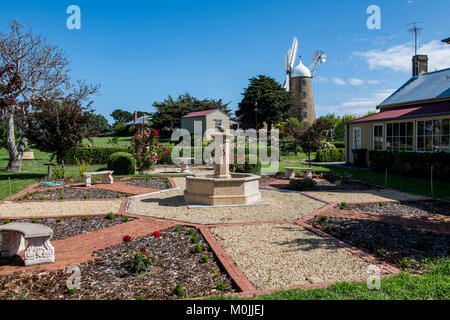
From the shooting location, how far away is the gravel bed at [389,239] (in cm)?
498

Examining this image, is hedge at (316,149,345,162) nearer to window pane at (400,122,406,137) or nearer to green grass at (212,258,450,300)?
window pane at (400,122,406,137)

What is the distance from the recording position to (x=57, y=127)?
13727mm

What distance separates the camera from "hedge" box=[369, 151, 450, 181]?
1355cm

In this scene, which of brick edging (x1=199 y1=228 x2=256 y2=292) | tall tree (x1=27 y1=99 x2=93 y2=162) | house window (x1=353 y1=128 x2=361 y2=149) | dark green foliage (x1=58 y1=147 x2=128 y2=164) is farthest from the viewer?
dark green foliage (x1=58 y1=147 x2=128 y2=164)

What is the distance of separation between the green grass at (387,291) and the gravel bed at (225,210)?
3.64 meters

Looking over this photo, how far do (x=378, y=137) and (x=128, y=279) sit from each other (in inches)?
745

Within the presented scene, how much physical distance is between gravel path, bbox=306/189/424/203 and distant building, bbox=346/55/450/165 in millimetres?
6353

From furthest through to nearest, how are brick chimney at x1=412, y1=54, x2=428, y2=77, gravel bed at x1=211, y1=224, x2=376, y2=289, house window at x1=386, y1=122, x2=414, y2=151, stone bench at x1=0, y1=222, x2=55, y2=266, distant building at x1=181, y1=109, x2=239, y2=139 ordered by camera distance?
distant building at x1=181, y1=109, x2=239, y2=139, brick chimney at x1=412, y1=54, x2=428, y2=77, house window at x1=386, y1=122, x2=414, y2=151, stone bench at x1=0, y1=222, x2=55, y2=266, gravel bed at x1=211, y1=224, x2=376, y2=289

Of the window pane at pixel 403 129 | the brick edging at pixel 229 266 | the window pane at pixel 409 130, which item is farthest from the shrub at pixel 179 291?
the window pane at pixel 403 129

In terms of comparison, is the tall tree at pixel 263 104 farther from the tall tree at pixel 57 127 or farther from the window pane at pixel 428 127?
the tall tree at pixel 57 127

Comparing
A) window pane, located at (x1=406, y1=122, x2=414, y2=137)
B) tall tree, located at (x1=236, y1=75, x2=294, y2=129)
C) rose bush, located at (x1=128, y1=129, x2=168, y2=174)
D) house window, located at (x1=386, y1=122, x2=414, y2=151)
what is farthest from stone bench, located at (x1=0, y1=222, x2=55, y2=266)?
tall tree, located at (x1=236, y1=75, x2=294, y2=129)
